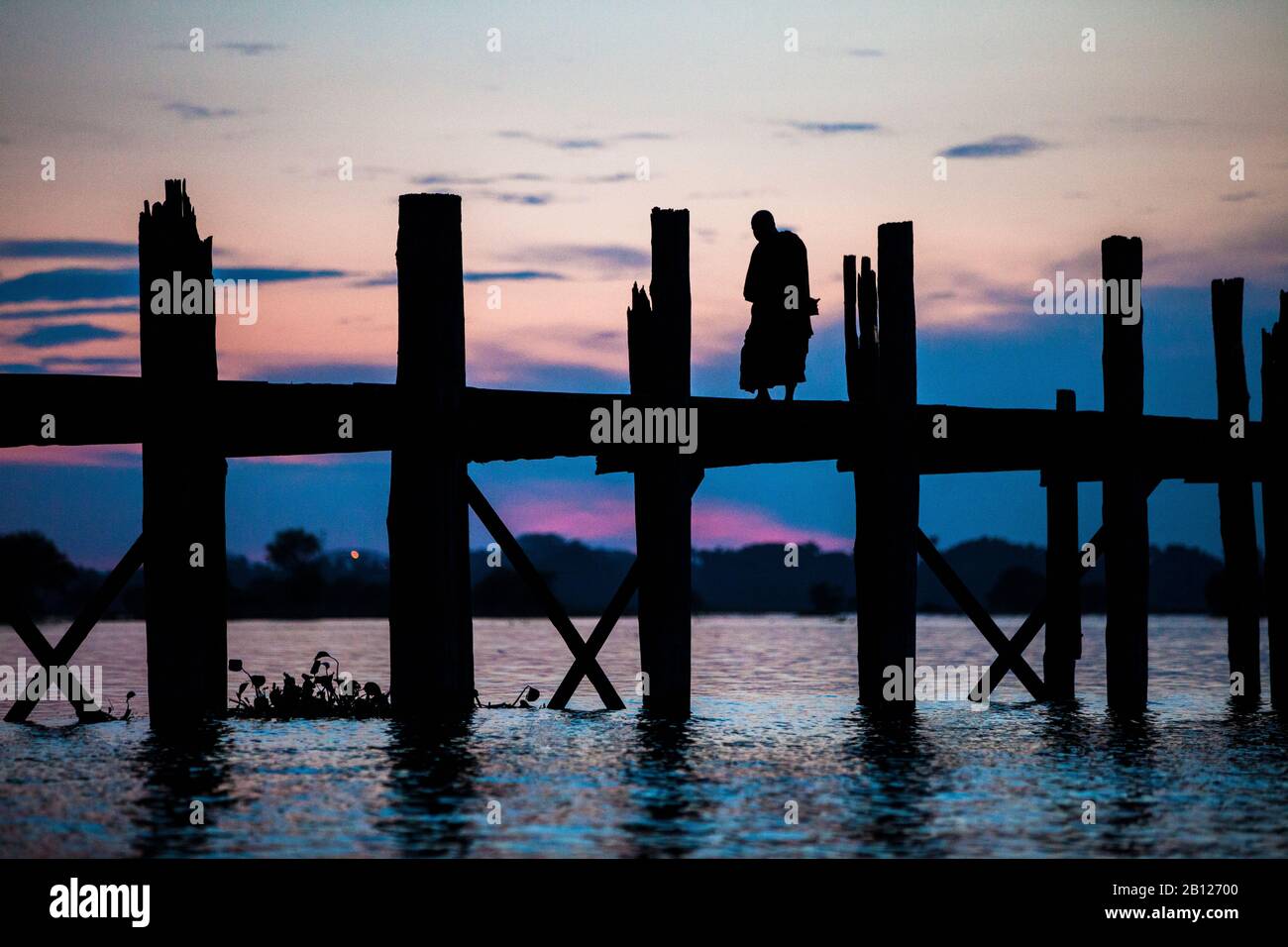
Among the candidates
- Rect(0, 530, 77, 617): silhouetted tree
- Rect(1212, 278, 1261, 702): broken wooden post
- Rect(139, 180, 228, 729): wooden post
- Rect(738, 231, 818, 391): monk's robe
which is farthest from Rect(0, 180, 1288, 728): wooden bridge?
Rect(0, 530, 77, 617): silhouetted tree

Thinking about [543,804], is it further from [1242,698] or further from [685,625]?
[1242,698]

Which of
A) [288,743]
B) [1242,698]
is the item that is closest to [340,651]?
[1242,698]

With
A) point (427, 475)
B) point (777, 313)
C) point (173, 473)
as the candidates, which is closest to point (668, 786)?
point (427, 475)

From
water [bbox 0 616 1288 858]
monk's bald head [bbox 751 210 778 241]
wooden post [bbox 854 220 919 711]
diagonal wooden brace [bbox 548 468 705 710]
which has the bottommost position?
water [bbox 0 616 1288 858]

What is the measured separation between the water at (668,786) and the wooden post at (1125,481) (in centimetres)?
58

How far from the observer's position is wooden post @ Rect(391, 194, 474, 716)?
40.8 feet

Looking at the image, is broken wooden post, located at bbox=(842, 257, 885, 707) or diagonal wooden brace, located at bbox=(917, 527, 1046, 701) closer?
broken wooden post, located at bbox=(842, 257, 885, 707)

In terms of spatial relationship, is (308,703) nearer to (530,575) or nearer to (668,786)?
(530,575)

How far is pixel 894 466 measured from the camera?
13938mm

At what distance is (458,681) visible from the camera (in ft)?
41.4

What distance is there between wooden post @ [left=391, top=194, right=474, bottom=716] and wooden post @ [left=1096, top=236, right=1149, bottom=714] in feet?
19.1

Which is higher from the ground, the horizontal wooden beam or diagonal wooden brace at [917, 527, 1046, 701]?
the horizontal wooden beam

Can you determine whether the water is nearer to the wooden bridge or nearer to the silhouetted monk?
the wooden bridge
